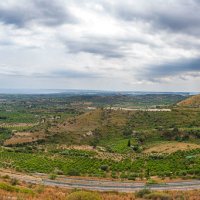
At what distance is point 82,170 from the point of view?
241 ft

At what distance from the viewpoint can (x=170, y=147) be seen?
101000mm

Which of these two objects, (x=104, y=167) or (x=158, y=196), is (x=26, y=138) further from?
(x=158, y=196)

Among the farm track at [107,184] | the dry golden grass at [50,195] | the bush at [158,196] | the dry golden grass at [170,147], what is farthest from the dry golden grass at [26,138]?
the bush at [158,196]

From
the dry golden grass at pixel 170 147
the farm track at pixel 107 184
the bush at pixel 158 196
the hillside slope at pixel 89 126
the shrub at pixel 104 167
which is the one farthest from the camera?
the hillside slope at pixel 89 126

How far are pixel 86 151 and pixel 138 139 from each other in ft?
65.6

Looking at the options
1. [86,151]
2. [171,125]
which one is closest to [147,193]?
[86,151]

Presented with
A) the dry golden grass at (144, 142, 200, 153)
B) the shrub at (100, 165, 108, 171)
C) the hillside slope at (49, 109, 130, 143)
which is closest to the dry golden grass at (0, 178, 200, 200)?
the shrub at (100, 165, 108, 171)

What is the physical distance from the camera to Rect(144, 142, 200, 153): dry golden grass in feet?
321

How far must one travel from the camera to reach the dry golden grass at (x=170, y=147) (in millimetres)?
97750

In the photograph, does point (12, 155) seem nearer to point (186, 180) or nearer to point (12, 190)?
point (186, 180)

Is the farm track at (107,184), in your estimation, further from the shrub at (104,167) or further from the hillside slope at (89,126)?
the hillside slope at (89,126)

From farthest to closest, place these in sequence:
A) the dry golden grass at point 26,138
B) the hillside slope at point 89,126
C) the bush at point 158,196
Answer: the hillside slope at point 89,126 → the dry golden grass at point 26,138 → the bush at point 158,196

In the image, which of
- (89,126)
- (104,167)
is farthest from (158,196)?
(89,126)

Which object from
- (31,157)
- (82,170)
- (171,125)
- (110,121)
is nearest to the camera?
(82,170)
